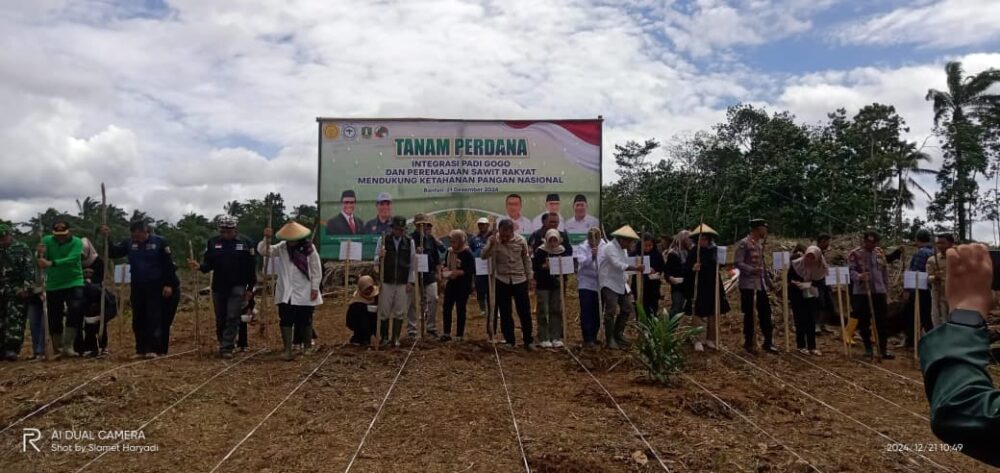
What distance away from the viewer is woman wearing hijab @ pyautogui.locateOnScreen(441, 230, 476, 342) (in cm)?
872

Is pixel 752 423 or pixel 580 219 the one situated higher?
pixel 580 219

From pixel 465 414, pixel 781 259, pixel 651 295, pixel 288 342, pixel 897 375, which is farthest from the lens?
pixel 651 295

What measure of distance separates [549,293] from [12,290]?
243 inches

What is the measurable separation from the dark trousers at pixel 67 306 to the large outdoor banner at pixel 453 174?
4481 mm

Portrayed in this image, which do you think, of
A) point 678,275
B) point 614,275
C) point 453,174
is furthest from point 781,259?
point 453,174

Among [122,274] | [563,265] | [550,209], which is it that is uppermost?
[550,209]

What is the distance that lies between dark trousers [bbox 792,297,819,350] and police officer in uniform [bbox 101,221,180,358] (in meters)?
7.51

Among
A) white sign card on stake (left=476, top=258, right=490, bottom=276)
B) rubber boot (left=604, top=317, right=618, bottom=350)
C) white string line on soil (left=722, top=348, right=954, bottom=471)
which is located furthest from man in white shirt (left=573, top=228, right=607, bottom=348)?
white string line on soil (left=722, top=348, right=954, bottom=471)

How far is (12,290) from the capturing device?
8.05 m

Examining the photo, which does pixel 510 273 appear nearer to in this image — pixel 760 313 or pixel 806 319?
pixel 760 313

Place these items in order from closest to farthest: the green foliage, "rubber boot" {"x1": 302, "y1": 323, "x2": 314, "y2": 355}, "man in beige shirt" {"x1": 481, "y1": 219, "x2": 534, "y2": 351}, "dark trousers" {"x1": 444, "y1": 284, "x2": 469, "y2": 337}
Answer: the green foliage, "rubber boot" {"x1": 302, "y1": 323, "x2": 314, "y2": 355}, "man in beige shirt" {"x1": 481, "y1": 219, "x2": 534, "y2": 351}, "dark trousers" {"x1": 444, "y1": 284, "x2": 469, "y2": 337}

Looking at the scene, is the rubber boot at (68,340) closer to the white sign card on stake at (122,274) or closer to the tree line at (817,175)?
the white sign card on stake at (122,274)

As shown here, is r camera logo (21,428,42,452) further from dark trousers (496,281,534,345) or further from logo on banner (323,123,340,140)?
logo on banner (323,123,340,140)

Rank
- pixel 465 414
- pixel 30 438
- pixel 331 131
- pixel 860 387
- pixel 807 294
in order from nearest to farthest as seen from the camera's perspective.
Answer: pixel 30 438 → pixel 465 414 → pixel 860 387 → pixel 807 294 → pixel 331 131
